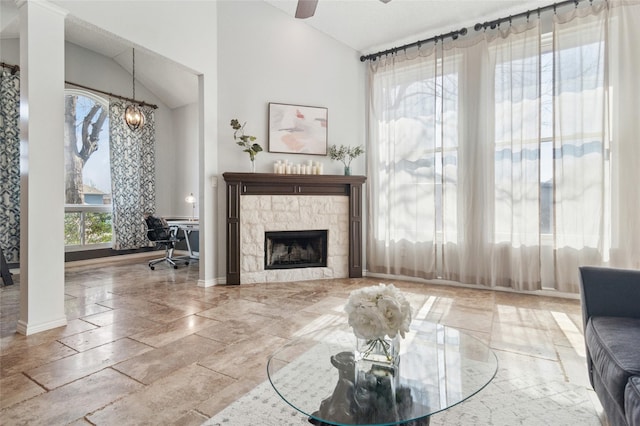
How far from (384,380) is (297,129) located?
3.84 metres

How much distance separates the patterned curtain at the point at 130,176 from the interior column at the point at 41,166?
351cm

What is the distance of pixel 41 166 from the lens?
2.59 meters

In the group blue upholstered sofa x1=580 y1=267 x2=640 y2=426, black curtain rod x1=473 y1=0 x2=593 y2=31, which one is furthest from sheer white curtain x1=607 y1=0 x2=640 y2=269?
blue upholstered sofa x1=580 y1=267 x2=640 y2=426

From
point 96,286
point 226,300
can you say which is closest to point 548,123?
point 226,300

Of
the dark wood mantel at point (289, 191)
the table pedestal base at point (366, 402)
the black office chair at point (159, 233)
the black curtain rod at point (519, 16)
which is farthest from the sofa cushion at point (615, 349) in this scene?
the black office chair at point (159, 233)

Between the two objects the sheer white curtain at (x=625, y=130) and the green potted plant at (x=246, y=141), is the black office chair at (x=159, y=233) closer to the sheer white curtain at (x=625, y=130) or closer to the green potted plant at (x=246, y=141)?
the green potted plant at (x=246, y=141)

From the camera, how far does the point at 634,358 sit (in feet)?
3.91

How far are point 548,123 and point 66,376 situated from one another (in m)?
4.66

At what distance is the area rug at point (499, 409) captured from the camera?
148cm

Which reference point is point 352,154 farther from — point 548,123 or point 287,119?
point 548,123

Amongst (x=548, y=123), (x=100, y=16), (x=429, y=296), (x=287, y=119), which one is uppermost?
(x=100, y=16)

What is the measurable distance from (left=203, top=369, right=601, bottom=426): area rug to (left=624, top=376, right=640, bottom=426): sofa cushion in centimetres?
49

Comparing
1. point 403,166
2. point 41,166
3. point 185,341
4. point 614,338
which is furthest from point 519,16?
point 41,166

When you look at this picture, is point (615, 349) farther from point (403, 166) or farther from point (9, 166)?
point (9, 166)
